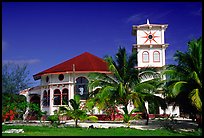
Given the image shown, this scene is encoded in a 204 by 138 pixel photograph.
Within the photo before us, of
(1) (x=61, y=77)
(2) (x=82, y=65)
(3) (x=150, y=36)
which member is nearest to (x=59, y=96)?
(1) (x=61, y=77)

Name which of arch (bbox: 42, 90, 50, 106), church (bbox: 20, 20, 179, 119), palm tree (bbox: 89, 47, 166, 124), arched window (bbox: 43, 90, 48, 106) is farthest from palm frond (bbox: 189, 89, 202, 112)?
arched window (bbox: 43, 90, 48, 106)

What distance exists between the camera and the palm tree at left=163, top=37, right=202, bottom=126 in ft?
58.6

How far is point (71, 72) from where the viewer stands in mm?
34281

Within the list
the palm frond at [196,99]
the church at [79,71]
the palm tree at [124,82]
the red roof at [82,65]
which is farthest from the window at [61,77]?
the palm frond at [196,99]

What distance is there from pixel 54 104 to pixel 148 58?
459 inches

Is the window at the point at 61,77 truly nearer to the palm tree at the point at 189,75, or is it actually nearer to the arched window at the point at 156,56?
the arched window at the point at 156,56

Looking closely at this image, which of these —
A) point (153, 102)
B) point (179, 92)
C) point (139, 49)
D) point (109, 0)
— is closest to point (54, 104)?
point (139, 49)

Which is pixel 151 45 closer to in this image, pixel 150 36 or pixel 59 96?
pixel 150 36

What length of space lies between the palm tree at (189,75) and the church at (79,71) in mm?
14689

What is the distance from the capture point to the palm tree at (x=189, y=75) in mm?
17875

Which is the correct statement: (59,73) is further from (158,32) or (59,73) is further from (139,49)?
(158,32)

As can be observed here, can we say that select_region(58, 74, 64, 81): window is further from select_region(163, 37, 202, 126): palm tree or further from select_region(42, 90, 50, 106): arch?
select_region(163, 37, 202, 126): palm tree

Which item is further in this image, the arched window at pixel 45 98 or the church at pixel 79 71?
the arched window at pixel 45 98

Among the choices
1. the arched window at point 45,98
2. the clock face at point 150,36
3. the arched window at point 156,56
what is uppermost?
the clock face at point 150,36
